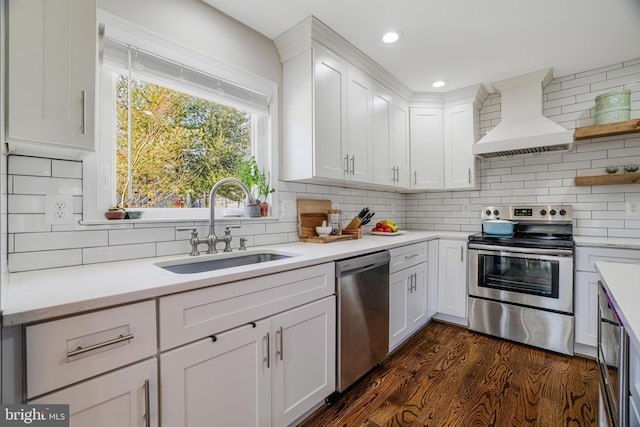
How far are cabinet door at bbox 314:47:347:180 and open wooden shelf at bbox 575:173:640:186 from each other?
216 centimetres

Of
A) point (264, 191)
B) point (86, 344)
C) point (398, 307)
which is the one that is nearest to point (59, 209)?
point (86, 344)

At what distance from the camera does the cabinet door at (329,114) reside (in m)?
2.14

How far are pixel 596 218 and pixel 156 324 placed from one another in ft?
11.5

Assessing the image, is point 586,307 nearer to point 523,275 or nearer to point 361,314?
point 523,275

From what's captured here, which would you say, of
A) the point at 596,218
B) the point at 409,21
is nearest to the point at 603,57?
the point at 596,218

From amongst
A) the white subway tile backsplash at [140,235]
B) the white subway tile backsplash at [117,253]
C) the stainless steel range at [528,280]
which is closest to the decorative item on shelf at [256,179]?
the white subway tile backsplash at [140,235]

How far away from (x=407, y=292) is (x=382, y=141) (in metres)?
1.40

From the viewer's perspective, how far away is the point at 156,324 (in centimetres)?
100

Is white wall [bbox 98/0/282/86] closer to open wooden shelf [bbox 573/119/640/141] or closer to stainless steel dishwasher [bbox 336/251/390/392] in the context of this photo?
stainless steel dishwasher [bbox 336/251/390/392]

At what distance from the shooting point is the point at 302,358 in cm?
153

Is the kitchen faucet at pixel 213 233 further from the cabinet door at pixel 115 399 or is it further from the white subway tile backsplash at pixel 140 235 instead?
the cabinet door at pixel 115 399

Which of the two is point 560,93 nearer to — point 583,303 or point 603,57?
point 603,57

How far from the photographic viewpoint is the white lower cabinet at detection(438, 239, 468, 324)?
2.85 m

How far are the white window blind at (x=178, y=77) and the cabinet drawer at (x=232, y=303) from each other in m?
1.28
